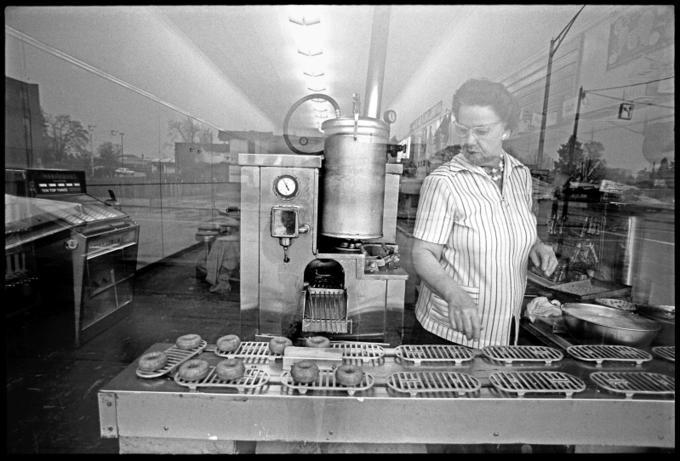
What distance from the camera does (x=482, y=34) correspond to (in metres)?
1.44

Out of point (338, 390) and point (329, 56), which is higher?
point (329, 56)

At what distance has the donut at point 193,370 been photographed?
37.9 inches

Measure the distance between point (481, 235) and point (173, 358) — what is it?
111cm

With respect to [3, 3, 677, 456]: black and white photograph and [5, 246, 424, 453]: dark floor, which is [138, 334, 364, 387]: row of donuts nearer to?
[3, 3, 677, 456]: black and white photograph

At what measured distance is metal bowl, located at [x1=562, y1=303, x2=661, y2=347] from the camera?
46.7 inches

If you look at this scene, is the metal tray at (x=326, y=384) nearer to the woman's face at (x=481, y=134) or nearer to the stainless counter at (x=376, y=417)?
the stainless counter at (x=376, y=417)

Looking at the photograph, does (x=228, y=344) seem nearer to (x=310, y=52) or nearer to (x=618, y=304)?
(x=618, y=304)

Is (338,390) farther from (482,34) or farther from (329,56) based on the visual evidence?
(329,56)

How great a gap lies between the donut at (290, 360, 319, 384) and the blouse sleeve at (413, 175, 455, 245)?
2.18ft

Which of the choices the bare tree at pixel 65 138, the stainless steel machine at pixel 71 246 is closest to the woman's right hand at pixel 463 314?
the stainless steel machine at pixel 71 246

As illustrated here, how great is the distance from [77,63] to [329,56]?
82.0 inches

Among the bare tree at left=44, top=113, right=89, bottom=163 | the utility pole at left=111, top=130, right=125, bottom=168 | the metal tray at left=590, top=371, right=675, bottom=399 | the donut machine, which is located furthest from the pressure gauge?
the utility pole at left=111, top=130, right=125, bottom=168

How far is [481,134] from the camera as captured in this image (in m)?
1.40
